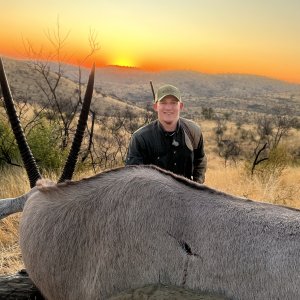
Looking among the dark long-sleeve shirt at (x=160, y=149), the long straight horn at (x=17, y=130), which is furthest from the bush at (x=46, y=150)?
the long straight horn at (x=17, y=130)

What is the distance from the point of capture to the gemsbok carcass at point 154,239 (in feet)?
8.61

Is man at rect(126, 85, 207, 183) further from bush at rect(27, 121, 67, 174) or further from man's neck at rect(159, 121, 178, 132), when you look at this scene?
bush at rect(27, 121, 67, 174)

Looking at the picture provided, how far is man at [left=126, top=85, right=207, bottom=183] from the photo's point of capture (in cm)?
581

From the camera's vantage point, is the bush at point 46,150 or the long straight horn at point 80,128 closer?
the long straight horn at point 80,128

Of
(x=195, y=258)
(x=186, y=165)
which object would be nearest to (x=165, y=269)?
(x=195, y=258)

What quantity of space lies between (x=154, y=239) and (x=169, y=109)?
3.05 meters

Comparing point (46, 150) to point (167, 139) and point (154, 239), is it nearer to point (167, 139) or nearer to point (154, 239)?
point (167, 139)

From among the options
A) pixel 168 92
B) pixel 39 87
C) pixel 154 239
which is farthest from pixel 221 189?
pixel 39 87

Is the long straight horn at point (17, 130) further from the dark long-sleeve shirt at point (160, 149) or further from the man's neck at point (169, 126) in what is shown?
the man's neck at point (169, 126)

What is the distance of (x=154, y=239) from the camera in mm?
2947


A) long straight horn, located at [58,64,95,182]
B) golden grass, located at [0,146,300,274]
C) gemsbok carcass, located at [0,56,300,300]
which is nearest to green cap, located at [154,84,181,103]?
long straight horn, located at [58,64,95,182]

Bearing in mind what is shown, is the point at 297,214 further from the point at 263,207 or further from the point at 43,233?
the point at 43,233

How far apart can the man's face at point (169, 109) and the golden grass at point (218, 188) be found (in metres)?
2.42

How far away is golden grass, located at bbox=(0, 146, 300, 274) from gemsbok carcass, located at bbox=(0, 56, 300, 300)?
242 centimetres
